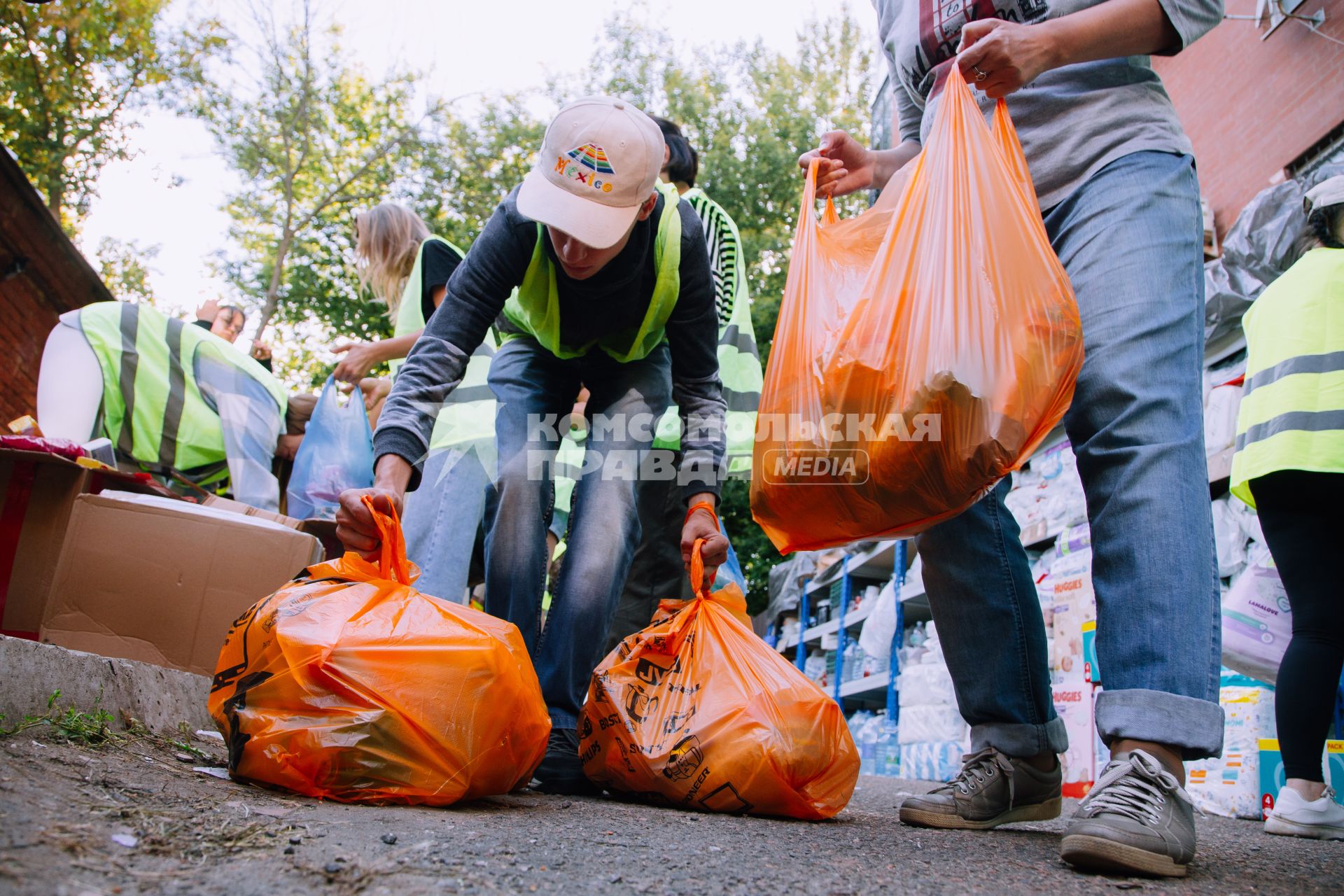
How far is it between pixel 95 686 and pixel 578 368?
1.10m

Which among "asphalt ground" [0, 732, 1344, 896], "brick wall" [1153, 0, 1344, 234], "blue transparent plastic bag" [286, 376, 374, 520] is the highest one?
"brick wall" [1153, 0, 1344, 234]

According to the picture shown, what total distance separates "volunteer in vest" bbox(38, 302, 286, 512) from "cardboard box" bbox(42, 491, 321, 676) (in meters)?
1.29

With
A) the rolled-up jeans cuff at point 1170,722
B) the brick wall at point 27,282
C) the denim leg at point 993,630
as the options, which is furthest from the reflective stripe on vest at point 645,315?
the brick wall at point 27,282

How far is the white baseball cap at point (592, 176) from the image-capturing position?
5.43ft

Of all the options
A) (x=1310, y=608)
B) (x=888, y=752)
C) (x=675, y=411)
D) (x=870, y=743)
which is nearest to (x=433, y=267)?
(x=675, y=411)

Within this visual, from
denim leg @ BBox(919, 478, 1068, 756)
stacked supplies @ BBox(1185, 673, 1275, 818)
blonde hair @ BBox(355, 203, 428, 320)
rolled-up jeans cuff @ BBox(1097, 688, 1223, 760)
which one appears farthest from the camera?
blonde hair @ BBox(355, 203, 428, 320)

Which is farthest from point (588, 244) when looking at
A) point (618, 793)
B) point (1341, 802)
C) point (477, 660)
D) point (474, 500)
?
point (1341, 802)

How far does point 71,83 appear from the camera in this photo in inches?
382

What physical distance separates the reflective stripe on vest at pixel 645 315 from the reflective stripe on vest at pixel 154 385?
184 cm

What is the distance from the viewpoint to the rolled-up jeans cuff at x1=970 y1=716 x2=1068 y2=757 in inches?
58.6

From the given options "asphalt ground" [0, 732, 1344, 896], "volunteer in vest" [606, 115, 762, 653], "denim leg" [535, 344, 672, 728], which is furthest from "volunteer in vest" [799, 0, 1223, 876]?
"volunteer in vest" [606, 115, 762, 653]

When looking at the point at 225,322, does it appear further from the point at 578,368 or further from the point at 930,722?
the point at 930,722

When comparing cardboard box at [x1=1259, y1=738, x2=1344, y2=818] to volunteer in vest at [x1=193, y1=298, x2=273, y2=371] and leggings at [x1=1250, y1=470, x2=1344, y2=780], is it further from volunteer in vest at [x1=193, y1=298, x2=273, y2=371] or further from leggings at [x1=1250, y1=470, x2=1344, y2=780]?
volunteer in vest at [x1=193, y1=298, x2=273, y2=371]

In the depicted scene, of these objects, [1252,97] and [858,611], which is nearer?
[1252,97]
